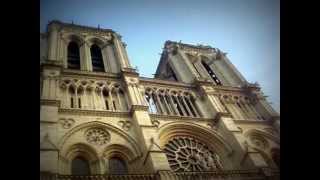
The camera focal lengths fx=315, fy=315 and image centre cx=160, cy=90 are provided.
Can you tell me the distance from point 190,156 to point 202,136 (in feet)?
6.99

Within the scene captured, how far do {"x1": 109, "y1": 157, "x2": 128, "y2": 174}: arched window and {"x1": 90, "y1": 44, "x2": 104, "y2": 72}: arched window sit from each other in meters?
9.63

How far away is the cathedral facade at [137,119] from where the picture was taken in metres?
16.3

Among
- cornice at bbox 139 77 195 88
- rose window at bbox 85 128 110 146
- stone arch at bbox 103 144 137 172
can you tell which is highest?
cornice at bbox 139 77 195 88

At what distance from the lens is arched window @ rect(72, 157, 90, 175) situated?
628 inches

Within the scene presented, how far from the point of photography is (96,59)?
2633 centimetres

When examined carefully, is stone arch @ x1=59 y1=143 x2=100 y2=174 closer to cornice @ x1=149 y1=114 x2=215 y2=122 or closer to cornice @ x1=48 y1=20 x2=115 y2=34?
cornice @ x1=149 y1=114 x2=215 y2=122

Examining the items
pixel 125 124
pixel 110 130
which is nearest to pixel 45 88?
pixel 110 130

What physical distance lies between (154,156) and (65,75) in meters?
8.95

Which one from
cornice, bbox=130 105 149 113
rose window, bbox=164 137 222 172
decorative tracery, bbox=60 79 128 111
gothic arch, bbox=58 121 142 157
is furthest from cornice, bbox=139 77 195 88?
gothic arch, bbox=58 121 142 157

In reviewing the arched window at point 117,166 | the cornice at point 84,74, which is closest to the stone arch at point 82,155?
Result: the arched window at point 117,166

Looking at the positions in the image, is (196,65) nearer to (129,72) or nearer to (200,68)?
(200,68)
